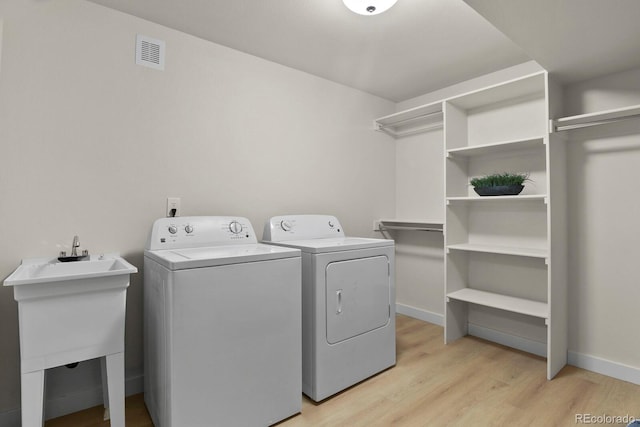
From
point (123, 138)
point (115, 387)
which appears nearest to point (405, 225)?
point (123, 138)

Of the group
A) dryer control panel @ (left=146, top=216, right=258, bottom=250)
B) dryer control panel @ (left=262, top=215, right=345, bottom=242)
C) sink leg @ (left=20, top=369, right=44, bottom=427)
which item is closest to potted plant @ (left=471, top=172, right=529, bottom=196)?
dryer control panel @ (left=262, top=215, right=345, bottom=242)

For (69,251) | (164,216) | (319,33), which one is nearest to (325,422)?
(164,216)

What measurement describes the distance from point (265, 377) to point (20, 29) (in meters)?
2.15

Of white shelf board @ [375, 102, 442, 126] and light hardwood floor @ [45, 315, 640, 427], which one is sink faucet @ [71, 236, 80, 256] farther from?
white shelf board @ [375, 102, 442, 126]

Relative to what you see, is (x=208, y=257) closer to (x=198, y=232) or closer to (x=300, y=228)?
(x=198, y=232)

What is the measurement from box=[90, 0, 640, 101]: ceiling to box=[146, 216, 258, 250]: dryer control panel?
121 centimetres

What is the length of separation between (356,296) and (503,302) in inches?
47.8

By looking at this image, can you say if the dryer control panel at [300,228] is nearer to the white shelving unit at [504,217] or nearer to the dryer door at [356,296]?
the dryer door at [356,296]

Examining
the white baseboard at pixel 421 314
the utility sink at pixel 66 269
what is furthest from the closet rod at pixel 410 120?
the utility sink at pixel 66 269

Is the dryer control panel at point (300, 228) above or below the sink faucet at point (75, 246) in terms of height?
above

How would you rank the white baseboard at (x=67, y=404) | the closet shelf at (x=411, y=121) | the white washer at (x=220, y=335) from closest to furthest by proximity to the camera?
the white washer at (x=220, y=335)
the white baseboard at (x=67, y=404)
the closet shelf at (x=411, y=121)

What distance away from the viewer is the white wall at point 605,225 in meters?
2.06

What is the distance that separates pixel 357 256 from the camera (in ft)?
6.73

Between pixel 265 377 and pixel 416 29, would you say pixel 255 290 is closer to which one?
pixel 265 377
